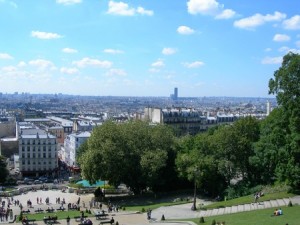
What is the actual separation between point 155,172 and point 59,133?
96.9 metres

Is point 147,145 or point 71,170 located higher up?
point 147,145

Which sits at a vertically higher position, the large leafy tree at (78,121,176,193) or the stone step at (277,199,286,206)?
the large leafy tree at (78,121,176,193)

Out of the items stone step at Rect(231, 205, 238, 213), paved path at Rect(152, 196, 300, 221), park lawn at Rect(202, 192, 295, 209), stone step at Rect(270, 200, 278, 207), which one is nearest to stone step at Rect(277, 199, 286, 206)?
paved path at Rect(152, 196, 300, 221)

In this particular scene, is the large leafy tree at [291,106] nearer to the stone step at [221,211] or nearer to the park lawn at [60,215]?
the stone step at [221,211]

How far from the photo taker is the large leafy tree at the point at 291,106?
43.8 metres

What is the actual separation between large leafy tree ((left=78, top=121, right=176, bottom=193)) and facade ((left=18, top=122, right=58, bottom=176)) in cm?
4249

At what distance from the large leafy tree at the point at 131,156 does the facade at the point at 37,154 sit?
42.5 metres

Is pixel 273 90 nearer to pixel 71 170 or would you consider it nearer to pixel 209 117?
pixel 71 170

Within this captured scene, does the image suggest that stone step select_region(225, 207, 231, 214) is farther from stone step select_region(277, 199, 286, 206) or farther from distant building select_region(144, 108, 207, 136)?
distant building select_region(144, 108, 207, 136)

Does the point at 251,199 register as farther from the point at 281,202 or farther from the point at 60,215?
the point at 60,215

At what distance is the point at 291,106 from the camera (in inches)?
1738

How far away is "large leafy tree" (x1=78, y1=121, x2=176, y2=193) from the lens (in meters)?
57.8

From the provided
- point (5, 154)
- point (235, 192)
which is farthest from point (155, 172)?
point (5, 154)

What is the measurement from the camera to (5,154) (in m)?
120
